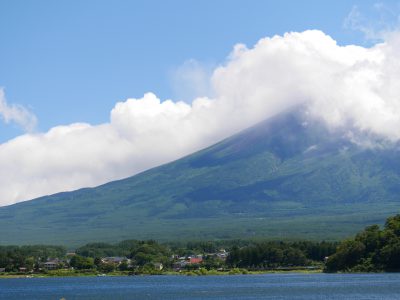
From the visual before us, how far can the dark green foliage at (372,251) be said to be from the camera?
82.0 meters

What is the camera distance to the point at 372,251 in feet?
281

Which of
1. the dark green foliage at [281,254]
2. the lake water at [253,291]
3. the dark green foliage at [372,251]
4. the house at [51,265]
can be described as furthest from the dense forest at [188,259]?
the lake water at [253,291]

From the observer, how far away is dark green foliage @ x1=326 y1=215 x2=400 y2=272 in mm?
82000

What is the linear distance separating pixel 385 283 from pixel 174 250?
78.1 m

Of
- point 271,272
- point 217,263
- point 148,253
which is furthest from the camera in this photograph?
point 148,253

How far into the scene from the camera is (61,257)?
469ft

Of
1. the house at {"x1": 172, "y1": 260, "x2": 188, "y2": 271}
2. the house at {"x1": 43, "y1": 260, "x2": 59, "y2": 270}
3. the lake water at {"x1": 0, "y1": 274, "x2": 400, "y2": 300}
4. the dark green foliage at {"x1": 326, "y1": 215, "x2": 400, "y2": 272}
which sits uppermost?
the house at {"x1": 43, "y1": 260, "x2": 59, "y2": 270}

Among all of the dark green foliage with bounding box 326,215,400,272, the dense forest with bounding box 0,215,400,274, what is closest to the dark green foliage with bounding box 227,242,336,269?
the dense forest with bounding box 0,215,400,274

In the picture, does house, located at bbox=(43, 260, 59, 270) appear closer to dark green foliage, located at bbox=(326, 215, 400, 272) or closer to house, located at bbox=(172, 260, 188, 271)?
house, located at bbox=(172, 260, 188, 271)

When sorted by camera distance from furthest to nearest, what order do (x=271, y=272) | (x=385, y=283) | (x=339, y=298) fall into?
(x=271, y=272)
(x=385, y=283)
(x=339, y=298)

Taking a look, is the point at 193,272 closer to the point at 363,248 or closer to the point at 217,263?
the point at 217,263

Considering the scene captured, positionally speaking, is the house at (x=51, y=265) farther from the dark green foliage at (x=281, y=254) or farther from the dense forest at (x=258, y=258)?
the dark green foliage at (x=281, y=254)

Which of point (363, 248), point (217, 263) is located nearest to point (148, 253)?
point (217, 263)

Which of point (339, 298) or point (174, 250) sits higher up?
point (174, 250)
